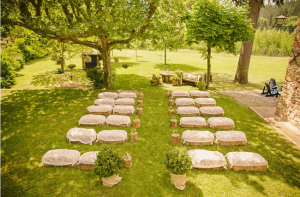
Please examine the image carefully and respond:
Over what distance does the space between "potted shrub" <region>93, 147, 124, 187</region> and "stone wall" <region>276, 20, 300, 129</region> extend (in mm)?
10990

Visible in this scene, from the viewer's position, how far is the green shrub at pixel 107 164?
237 inches

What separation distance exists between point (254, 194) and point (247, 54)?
18.2 m

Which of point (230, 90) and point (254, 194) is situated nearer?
point (254, 194)

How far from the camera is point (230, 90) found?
61.0 feet

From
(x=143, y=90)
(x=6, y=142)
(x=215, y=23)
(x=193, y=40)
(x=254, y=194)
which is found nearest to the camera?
(x=254, y=194)

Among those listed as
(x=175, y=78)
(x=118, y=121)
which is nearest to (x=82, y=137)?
(x=118, y=121)

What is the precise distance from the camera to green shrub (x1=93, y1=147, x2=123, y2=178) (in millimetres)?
6008

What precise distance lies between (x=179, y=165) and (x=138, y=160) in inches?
94.9

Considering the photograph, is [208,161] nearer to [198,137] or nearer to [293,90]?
[198,137]

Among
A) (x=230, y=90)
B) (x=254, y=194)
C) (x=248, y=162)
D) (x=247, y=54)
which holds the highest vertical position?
(x=247, y=54)

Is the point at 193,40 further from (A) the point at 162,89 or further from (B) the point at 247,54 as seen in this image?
(B) the point at 247,54

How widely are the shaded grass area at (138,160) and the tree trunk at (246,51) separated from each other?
9.09 meters

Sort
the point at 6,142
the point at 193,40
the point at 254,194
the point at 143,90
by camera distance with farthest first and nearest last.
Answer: the point at 143,90 → the point at 193,40 → the point at 6,142 → the point at 254,194

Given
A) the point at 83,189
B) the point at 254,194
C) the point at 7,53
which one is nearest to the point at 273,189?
the point at 254,194
